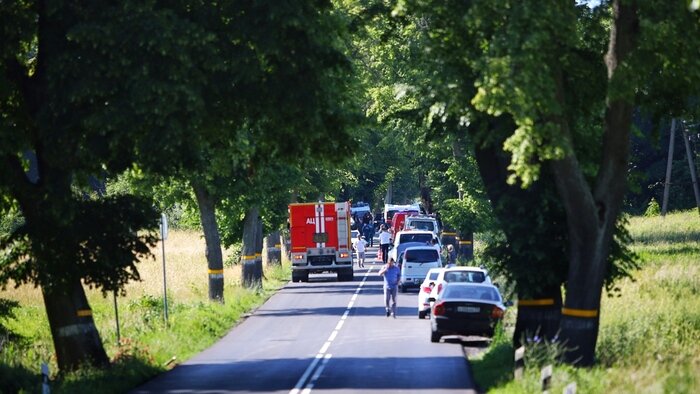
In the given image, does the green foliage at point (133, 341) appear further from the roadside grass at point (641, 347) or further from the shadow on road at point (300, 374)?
the roadside grass at point (641, 347)

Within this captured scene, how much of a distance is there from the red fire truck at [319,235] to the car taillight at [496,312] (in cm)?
2609

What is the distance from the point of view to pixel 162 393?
20.8 metres

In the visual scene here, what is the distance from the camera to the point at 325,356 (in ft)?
89.4

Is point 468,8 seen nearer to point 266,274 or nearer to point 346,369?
point 346,369

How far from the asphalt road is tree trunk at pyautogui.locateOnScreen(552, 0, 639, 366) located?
2133mm

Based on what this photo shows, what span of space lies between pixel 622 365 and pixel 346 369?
23.4 feet

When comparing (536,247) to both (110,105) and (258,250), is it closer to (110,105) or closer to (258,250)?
(110,105)

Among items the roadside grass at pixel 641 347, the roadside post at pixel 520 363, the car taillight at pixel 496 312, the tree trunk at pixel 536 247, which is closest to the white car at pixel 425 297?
the roadside grass at pixel 641 347

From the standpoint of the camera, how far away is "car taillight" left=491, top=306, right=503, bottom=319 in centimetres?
2845

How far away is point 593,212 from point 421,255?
2875cm

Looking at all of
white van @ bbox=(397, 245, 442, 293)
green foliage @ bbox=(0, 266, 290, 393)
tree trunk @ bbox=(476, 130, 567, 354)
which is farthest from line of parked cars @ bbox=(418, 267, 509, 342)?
white van @ bbox=(397, 245, 442, 293)

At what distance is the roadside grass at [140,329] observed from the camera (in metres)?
21.4

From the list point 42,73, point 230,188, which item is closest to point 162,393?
point 42,73

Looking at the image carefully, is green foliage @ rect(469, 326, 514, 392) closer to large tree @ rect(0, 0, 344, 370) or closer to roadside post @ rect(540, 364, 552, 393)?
roadside post @ rect(540, 364, 552, 393)
